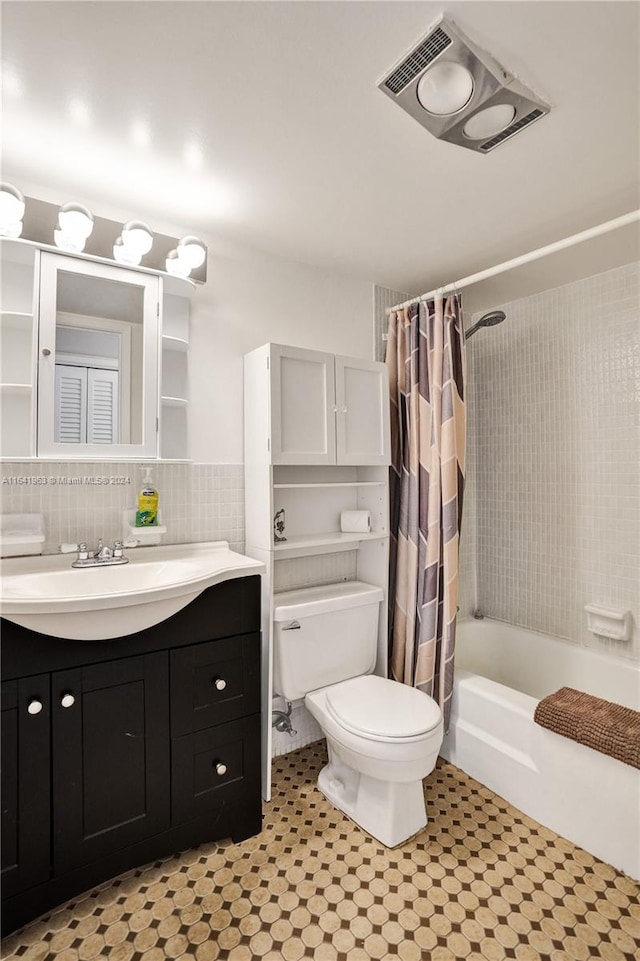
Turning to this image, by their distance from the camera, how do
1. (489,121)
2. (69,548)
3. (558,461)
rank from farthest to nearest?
(558,461) < (69,548) < (489,121)

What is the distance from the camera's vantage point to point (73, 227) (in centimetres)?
158

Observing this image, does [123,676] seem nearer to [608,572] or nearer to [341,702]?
[341,702]

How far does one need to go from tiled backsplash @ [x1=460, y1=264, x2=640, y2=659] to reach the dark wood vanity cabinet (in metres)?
1.78

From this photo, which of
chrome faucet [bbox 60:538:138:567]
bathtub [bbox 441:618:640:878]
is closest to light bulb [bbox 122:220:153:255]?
chrome faucet [bbox 60:538:138:567]

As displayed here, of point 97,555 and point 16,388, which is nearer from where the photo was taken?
point 16,388

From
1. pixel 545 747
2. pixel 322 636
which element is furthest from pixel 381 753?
pixel 545 747

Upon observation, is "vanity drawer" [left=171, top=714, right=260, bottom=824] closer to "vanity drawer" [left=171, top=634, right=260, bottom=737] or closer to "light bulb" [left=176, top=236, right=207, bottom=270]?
"vanity drawer" [left=171, top=634, right=260, bottom=737]

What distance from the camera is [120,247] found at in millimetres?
1725

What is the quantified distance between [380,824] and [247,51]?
2.37 meters

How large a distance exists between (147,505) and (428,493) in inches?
49.2

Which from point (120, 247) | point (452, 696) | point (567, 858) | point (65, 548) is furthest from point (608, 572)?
point (120, 247)

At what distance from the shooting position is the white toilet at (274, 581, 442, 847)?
160cm

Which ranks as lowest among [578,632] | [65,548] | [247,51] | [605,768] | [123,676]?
[605,768]

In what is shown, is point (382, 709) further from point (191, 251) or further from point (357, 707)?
point (191, 251)
